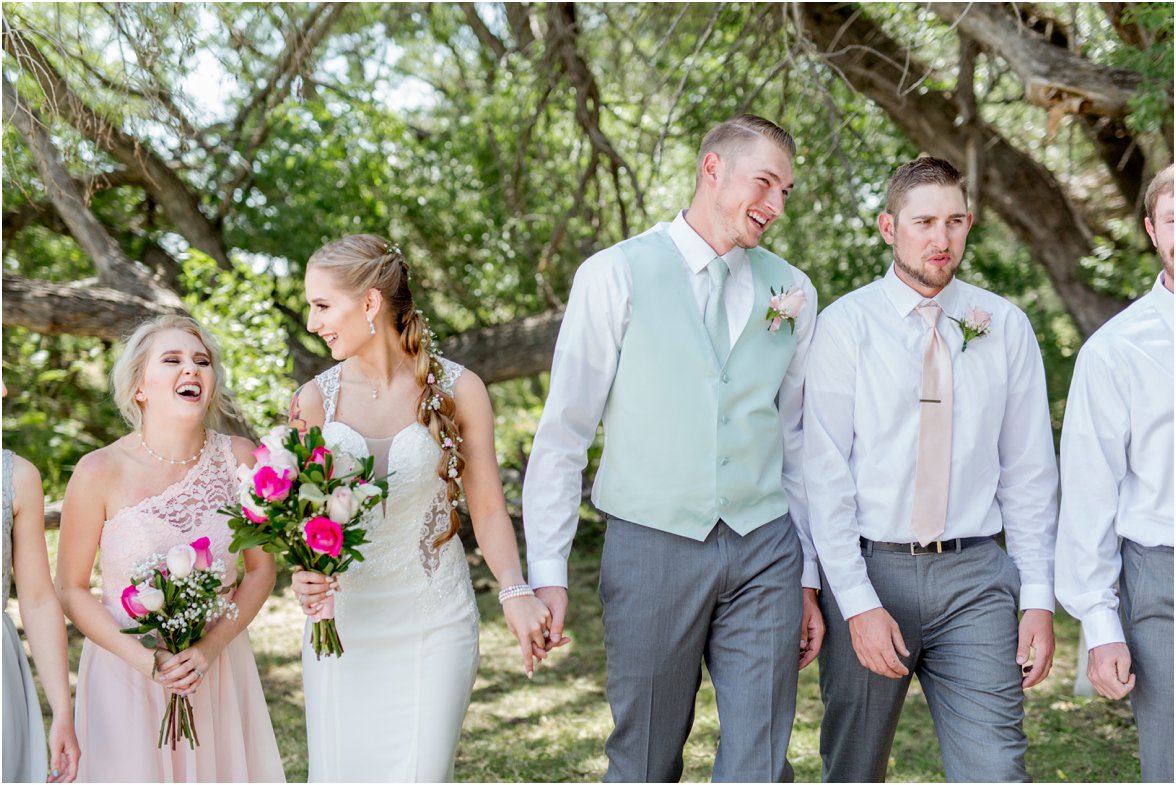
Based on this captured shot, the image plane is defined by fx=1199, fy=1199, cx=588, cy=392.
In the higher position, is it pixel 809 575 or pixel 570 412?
pixel 570 412

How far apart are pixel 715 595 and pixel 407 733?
0.94 meters

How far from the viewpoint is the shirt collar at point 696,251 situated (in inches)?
131

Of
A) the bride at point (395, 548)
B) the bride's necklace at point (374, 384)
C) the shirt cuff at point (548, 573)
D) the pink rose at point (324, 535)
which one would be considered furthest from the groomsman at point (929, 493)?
the pink rose at point (324, 535)

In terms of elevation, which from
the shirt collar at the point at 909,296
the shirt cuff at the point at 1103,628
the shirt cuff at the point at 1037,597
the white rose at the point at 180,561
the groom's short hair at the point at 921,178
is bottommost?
the shirt cuff at the point at 1103,628

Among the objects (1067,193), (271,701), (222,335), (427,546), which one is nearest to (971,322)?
(427,546)

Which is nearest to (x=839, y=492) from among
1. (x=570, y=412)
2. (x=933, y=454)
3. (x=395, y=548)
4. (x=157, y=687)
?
(x=933, y=454)

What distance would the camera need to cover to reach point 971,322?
332 centimetres

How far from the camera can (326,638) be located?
3189 mm

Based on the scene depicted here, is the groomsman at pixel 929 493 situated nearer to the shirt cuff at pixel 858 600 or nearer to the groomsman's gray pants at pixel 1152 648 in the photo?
the shirt cuff at pixel 858 600

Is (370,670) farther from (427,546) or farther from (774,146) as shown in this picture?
(774,146)

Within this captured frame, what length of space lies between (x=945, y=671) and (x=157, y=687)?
2178 mm

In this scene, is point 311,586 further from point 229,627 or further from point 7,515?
point 7,515

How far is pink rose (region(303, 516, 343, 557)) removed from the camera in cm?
295

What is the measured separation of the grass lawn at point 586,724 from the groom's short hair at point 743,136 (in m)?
2.94
